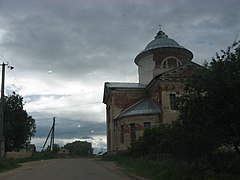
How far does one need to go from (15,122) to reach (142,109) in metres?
25.5

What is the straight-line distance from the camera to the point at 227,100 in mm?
14227

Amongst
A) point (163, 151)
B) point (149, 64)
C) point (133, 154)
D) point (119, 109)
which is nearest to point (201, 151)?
point (163, 151)

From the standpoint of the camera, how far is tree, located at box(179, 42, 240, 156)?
13914 mm

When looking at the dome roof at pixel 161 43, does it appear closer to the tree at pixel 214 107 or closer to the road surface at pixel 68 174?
the road surface at pixel 68 174

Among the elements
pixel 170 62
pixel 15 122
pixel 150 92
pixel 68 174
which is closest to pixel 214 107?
pixel 68 174

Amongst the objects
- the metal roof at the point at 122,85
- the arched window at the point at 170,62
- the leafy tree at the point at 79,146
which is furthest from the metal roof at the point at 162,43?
the leafy tree at the point at 79,146

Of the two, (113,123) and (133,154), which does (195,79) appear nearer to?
(133,154)

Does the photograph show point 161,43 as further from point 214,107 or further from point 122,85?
point 214,107

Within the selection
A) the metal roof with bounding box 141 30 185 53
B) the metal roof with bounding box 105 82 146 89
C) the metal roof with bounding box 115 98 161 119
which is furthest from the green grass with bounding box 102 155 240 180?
the metal roof with bounding box 141 30 185 53

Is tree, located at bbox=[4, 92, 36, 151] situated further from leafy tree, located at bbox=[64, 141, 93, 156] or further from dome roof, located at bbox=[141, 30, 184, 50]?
leafy tree, located at bbox=[64, 141, 93, 156]

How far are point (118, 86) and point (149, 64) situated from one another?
212 inches

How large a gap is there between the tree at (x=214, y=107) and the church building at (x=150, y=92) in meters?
22.9

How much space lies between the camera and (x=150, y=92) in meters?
47.4

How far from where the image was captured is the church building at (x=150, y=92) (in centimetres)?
4219
